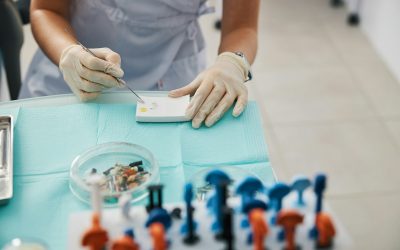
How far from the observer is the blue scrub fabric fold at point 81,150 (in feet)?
3.14

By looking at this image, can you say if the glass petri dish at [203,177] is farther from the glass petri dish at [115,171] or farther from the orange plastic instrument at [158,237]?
the orange plastic instrument at [158,237]

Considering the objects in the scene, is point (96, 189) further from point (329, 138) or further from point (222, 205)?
point (329, 138)

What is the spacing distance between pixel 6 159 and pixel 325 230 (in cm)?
65

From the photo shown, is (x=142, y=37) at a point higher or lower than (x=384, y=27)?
lower

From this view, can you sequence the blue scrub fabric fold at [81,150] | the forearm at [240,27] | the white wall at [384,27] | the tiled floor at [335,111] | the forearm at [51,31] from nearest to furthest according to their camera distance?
1. the blue scrub fabric fold at [81,150]
2. the forearm at [51,31]
3. the forearm at [240,27]
4. the tiled floor at [335,111]
5. the white wall at [384,27]

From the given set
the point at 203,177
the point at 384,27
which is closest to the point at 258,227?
the point at 203,177

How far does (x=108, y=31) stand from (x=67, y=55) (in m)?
0.27

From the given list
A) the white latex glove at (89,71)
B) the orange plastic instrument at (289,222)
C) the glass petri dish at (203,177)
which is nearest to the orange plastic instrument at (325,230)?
the orange plastic instrument at (289,222)

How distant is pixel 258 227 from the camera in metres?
0.62

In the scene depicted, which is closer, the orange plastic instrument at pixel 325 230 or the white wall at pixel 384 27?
the orange plastic instrument at pixel 325 230

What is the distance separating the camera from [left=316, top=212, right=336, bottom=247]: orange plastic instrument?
652 millimetres

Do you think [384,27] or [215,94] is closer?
[215,94]

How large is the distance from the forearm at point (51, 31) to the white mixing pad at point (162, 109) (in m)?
0.30

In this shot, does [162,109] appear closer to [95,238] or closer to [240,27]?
[240,27]
